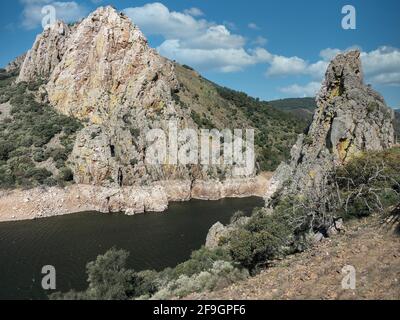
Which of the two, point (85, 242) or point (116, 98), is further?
point (116, 98)

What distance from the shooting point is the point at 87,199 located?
6131cm

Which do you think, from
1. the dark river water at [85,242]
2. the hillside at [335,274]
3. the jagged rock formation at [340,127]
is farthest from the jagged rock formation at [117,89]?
the hillside at [335,274]

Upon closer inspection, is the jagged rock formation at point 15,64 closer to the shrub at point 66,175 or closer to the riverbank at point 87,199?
the shrub at point 66,175

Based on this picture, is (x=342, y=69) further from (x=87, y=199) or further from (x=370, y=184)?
(x=87, y=199)

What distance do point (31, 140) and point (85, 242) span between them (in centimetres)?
3494

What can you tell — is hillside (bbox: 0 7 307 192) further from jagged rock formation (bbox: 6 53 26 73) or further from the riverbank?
jagged rock formation (bbox: 6 53 26 73)

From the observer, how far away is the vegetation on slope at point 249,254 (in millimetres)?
20578

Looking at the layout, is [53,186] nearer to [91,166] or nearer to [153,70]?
[91,166]

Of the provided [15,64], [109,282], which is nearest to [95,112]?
[109,282]

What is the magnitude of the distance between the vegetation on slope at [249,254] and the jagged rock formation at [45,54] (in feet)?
261

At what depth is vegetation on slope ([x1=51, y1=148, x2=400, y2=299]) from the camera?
67.5 feet

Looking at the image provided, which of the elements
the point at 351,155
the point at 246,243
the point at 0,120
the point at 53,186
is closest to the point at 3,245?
the point at 53,186

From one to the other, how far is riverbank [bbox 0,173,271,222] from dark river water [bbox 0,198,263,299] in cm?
226

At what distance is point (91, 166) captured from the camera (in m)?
64.1
